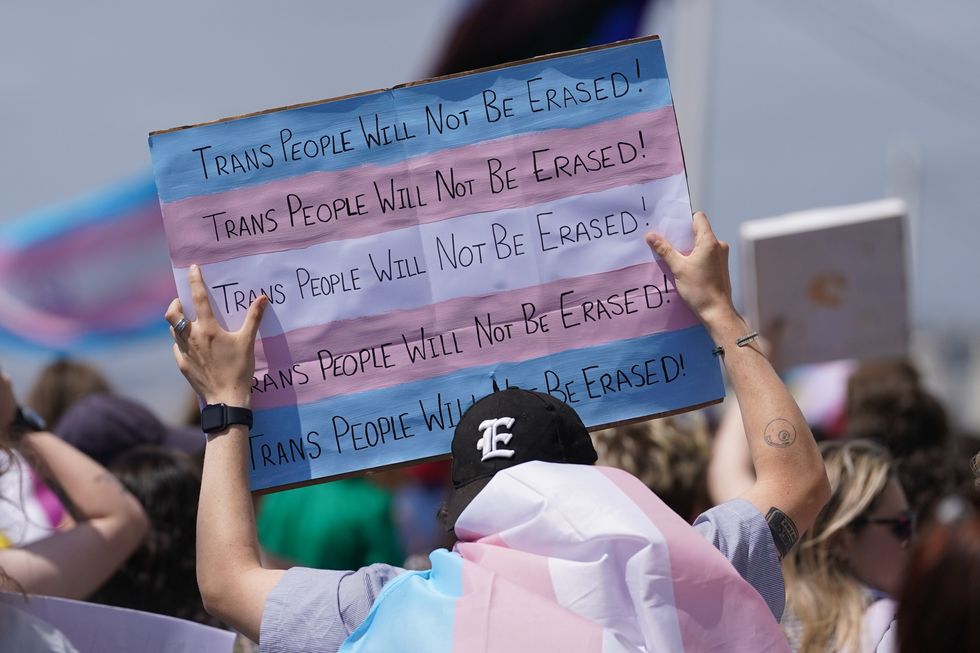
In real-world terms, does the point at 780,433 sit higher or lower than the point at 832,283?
lower

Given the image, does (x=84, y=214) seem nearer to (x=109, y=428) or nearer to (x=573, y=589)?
(x=109, y=428)

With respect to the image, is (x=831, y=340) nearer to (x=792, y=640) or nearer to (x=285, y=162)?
(x=792, y=640)

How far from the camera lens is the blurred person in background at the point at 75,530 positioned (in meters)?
2.69

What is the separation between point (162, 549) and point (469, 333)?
4.13 ft

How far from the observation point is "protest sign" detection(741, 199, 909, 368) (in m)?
4.18

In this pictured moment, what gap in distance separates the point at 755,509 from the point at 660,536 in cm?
41

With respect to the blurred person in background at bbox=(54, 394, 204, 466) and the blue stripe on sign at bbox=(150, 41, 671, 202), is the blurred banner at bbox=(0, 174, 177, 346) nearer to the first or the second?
the blurred person in background at bbox=(54, 394, 204, 466)

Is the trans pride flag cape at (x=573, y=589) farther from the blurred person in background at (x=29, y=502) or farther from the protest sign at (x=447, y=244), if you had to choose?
the blurred person in background at (x=29, y=502)

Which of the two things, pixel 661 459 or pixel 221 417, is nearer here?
pixel 221 417

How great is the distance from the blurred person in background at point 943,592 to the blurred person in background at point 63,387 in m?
4.19

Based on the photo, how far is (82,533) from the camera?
2.87 m

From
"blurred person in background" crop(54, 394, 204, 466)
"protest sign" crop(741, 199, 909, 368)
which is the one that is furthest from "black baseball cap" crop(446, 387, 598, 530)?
"protest sign" crop(741, 199, 909, 368)

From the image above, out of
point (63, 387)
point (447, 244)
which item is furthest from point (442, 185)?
point (63, 387)

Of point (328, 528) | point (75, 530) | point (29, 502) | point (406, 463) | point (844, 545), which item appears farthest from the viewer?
point (328, 528)
